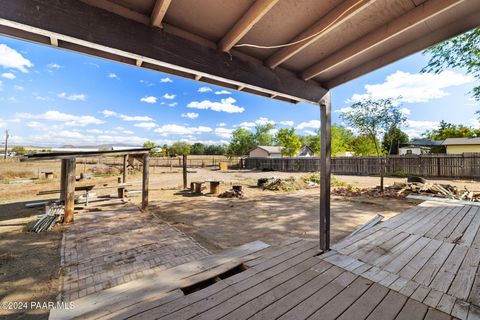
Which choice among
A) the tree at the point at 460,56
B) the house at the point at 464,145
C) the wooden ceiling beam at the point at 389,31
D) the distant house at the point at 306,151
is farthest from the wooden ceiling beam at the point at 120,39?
the distant house at the point at 306,151

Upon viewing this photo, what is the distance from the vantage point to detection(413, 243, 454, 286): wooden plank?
2.16m

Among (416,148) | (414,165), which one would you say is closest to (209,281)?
(414,165)

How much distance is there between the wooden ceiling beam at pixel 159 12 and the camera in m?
1.48

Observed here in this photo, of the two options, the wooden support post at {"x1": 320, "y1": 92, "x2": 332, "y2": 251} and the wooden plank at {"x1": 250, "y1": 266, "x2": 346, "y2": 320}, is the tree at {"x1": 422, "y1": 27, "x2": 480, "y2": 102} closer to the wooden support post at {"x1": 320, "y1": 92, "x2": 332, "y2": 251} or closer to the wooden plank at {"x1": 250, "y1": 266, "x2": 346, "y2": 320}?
the wooden support post at {"x1": 320, "y1": 92, "x2": 332, "y2": 251}

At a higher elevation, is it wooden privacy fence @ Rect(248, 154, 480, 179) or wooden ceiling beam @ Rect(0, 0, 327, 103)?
wooden ceiling beam @ Rect(0, 0, 327, 103)

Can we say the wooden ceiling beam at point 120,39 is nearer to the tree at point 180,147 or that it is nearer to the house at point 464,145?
the house at point 464,145

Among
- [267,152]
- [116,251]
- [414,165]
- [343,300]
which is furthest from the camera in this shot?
[267,152]

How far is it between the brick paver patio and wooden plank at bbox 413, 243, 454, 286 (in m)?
2.82

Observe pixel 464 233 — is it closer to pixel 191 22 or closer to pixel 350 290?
pixel 350 290

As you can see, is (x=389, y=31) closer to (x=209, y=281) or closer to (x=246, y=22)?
(x=246, y=22)

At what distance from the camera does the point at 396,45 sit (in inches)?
87.0

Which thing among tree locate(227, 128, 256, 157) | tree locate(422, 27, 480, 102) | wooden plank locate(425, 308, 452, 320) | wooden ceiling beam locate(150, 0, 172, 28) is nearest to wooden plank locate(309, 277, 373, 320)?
wooden plank locate(425, 308, 452, 320)

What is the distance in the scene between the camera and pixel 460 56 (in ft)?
22.8

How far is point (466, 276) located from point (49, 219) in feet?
24.3
